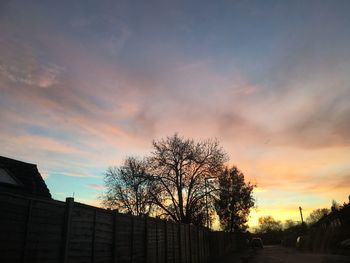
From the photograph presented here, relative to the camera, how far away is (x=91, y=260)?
8094mm

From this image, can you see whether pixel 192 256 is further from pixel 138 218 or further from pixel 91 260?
pixel 91 260

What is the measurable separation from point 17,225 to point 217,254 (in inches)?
1087

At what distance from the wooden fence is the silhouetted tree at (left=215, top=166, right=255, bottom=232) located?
32489 mm

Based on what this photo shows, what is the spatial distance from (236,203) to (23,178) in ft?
126

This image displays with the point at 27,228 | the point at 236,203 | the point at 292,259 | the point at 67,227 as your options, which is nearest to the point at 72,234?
the point at 67,227

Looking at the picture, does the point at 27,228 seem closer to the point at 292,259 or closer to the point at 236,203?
the point at 292,259

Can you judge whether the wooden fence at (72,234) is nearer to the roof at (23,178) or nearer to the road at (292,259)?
the roof at (23,178)

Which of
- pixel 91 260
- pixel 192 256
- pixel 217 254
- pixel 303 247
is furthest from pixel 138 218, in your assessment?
pixel 303 247

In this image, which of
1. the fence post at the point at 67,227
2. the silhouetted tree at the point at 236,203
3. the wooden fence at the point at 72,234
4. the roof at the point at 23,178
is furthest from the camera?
the silhouetted tree at the point at 236,203

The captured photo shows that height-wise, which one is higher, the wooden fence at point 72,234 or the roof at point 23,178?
the roof at point 23,178

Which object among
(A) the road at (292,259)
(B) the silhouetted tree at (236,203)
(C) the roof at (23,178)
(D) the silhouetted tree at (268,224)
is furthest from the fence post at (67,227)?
(D) the silhouetted tree at (268,224)

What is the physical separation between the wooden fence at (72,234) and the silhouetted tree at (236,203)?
3249cm

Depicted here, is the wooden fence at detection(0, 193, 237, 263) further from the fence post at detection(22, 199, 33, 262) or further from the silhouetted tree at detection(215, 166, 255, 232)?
the silhouetted tree at detection(215, 166, 255, 232)

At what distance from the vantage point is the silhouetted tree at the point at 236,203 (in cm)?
4720
